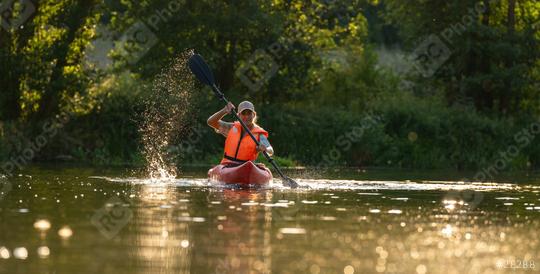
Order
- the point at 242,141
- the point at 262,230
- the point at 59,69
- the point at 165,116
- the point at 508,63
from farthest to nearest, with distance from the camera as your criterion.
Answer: the point at 508,63 < the point at 59,69 < the point at 165,116 < the point at 242,141 < the point at 262,230

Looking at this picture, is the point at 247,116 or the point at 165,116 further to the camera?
the point at 165,116

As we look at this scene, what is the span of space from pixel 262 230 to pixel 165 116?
20.6 metres

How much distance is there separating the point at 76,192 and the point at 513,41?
25499 mm

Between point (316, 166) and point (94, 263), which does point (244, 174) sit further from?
point (316, 166)

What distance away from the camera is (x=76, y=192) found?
760 inches

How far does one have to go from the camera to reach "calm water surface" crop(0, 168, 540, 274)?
408 inches

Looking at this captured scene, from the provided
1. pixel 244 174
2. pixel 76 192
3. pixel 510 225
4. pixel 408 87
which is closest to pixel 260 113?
pixel 408 87

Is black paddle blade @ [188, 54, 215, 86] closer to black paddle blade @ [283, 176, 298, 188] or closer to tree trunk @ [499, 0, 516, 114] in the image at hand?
black paddle blade @ [283, 176, 298, 188]

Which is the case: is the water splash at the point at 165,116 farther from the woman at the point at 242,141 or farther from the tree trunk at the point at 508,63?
the tree trunk at the point at 508,63

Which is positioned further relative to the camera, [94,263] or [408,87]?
[408,87]

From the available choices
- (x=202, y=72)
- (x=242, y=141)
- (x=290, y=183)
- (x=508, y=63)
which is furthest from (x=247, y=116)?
(x=508, y=63)

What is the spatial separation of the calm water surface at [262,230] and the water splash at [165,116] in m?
12.1

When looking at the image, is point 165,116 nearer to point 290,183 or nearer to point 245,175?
point 290,183

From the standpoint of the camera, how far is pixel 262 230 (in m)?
13.0
